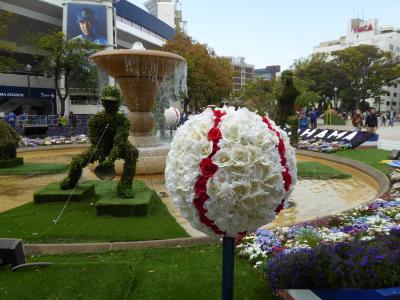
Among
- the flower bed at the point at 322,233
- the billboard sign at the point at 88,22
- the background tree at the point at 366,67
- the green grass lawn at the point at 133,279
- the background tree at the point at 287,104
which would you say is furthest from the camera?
the background tree at the point at 366,67

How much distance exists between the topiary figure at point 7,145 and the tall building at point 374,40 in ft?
300

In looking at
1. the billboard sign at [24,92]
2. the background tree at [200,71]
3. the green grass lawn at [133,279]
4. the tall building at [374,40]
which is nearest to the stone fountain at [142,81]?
the green grass lawn at [133,279]

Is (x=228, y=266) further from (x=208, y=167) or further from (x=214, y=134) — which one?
(x=214, y=134)

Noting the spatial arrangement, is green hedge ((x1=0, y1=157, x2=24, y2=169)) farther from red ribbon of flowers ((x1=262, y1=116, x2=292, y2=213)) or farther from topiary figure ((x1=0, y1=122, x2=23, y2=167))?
red ribbon of flowers ((x1=262, y1=116, x2=292, y2=213))

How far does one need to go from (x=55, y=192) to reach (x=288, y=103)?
8.94 metres

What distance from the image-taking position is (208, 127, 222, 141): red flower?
2.87 meters

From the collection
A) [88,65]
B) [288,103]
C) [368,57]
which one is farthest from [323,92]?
[288,103]

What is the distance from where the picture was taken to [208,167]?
284 cm

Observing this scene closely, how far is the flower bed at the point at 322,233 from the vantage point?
518 cm

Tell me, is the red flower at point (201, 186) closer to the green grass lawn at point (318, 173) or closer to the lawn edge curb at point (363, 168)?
the lawn edge curb at point (363, 168)

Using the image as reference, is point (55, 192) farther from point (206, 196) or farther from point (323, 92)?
point (323, 92)

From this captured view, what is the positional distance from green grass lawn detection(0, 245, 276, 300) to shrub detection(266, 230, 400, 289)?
0.63 metres

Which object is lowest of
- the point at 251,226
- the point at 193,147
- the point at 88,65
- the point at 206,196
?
the point at 251,226

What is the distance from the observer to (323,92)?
69.5 m
